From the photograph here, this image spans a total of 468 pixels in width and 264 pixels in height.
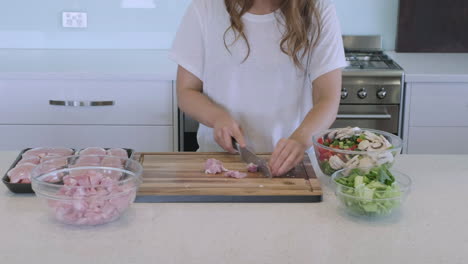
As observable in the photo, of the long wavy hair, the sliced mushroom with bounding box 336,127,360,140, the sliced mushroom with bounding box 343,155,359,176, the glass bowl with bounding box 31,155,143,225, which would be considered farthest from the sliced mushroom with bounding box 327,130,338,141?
the glass bowl with bounding box 31,155,143,225

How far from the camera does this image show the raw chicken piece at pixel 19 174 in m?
1.38

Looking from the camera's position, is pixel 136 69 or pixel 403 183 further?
pixel 136 69

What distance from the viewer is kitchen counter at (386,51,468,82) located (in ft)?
8.41

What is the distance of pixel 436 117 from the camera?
2623 millimetres

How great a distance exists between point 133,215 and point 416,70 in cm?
170

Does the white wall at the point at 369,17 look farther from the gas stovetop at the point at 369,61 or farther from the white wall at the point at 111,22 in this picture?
the gas stovetop at the point at 369,61

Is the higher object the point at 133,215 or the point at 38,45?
the point at 38,45

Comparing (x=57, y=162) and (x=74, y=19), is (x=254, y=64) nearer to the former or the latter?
(x=57, y=162)

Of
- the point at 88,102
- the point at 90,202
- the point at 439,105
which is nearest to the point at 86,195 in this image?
the point at 90,202

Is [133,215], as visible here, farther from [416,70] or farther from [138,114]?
[416,70]

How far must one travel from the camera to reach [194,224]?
125 centimetres

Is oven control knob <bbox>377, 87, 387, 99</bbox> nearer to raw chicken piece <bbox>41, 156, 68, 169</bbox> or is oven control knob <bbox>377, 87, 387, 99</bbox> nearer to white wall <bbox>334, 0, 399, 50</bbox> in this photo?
white wall <bbox>334, 0, 399, 50</bbox>

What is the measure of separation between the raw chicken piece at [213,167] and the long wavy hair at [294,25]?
1.43ft

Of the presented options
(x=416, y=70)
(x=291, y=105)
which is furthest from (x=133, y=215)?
(x=416, y=70)
